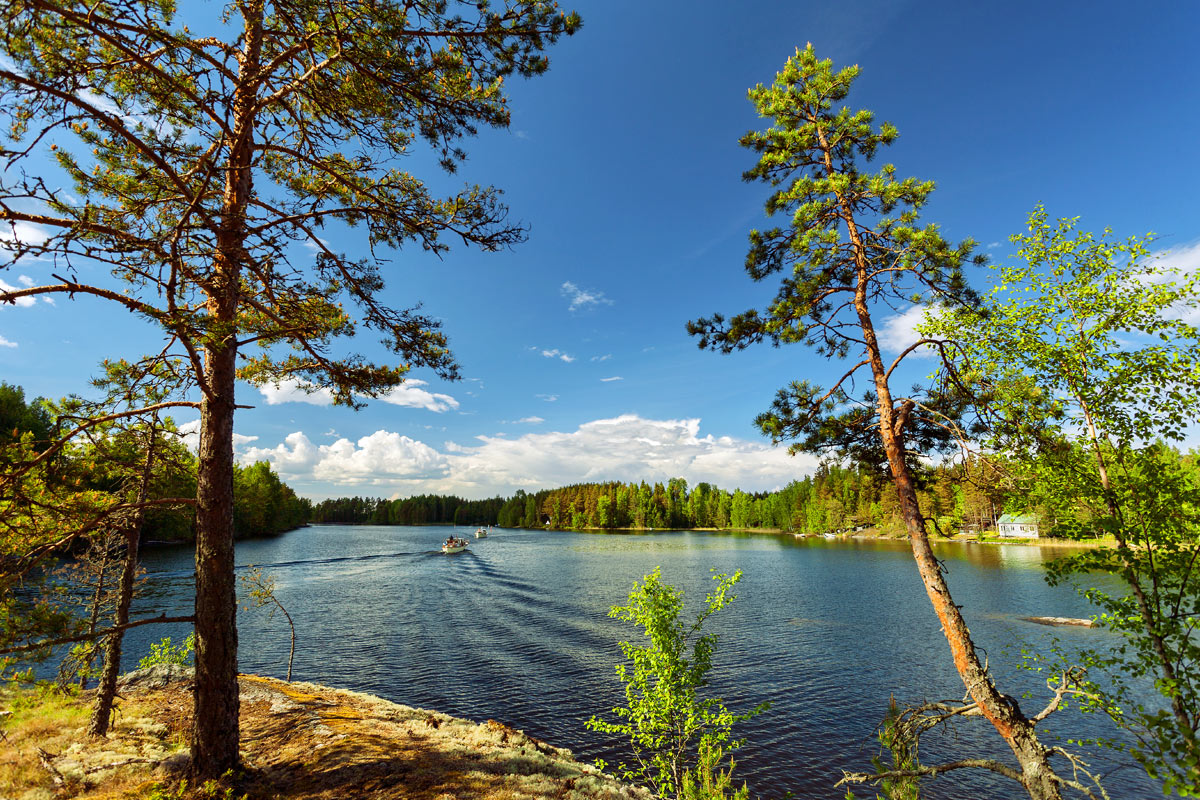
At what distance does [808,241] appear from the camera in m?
9.03

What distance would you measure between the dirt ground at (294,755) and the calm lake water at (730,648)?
15.5 ft

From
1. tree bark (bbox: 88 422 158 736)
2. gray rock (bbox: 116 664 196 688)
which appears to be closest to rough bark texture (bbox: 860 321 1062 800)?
tree bark (bbox: 88 422 158 736)

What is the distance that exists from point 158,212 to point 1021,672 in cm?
2943

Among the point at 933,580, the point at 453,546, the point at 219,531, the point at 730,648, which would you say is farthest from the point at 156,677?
the point at 453,546

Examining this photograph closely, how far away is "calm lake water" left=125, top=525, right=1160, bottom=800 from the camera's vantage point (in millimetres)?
14078

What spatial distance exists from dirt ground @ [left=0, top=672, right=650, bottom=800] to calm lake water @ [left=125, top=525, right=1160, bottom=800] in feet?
15.5

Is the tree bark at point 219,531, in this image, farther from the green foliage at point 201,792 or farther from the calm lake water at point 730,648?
the calm lake water at point 730,648

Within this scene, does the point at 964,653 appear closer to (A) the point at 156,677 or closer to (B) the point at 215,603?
(B) the point at 215,603

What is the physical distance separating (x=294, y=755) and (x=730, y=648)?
19.9 m

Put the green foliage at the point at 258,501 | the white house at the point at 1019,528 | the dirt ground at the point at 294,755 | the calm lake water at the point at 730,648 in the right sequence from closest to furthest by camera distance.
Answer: the dirt ground at the point at 294,755 → the calm lake water at the point at 730,648 → the white house at the point at 1019,528 → the green foliage at the point at 258,501

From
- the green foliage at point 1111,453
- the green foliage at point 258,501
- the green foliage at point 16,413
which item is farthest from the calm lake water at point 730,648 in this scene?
the green foliage at point 258,501

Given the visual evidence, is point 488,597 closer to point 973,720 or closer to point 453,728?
point 453,728

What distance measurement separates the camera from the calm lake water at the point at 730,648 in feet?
46.2

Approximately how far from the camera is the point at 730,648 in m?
23.2
